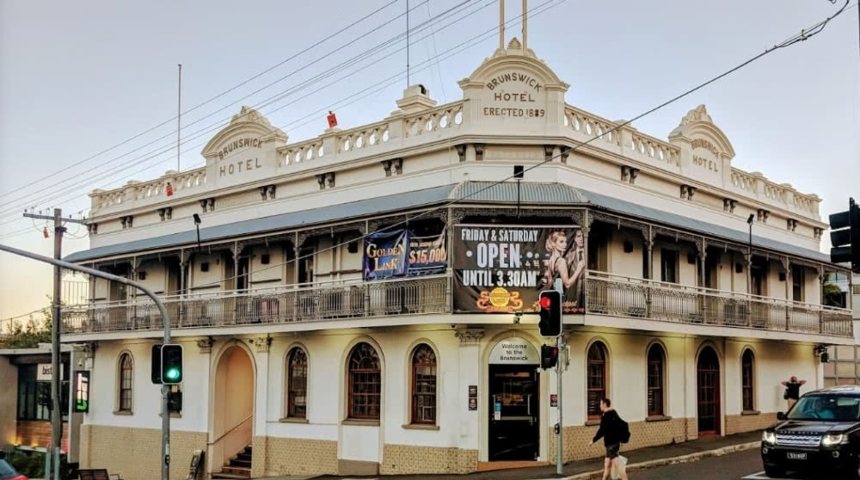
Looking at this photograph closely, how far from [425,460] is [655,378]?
7.19 meters

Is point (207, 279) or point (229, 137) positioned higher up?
point (229, 137)

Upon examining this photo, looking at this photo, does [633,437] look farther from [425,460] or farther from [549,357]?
[549,357]

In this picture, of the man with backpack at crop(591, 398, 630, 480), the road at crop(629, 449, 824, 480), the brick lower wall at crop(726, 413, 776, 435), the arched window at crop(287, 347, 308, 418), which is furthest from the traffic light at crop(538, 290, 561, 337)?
the brick lower wall at crop(726, 413, 776, 435)

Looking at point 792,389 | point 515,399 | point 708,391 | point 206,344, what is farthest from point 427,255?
point 792,389

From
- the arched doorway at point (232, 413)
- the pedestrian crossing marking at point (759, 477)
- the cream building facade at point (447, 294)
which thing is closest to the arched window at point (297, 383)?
the cream building facade at point (447, 294)

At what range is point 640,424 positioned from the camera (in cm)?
2567

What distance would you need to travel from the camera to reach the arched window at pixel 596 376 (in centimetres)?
2452

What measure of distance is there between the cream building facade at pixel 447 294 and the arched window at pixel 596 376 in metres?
0.06

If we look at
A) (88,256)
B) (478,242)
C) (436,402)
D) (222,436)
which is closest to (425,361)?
(436,402)

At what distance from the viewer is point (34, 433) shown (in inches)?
1668

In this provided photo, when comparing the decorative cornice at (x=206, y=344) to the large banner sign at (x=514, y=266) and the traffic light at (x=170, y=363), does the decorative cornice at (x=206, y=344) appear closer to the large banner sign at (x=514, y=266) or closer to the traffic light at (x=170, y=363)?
the traffic light at (x=170, y=363)

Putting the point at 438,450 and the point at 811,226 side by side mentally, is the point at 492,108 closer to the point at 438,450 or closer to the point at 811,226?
the point at 438,450

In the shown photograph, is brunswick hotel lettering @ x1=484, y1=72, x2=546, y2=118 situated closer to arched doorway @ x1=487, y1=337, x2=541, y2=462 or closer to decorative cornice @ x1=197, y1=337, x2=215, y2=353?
arched doorway @ x1=487, y1=337, x2=541, y2=462

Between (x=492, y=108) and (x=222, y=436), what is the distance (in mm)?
13188
